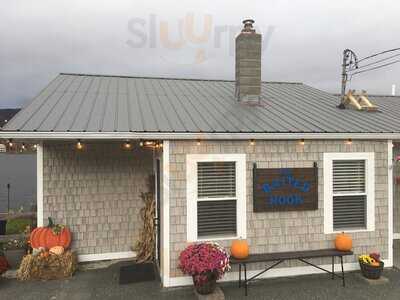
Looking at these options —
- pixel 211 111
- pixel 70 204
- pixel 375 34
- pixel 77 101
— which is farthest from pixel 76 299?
pixel 375 34

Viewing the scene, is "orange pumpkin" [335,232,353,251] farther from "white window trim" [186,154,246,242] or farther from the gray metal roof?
the gray metal roof

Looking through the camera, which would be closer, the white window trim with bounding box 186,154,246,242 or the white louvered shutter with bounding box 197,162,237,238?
the white window trim with bounding box 186,154,246,242

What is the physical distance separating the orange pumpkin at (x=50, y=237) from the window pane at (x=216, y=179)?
10.1ft

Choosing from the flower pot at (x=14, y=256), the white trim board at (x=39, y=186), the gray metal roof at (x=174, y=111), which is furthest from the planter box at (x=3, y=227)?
the gray metal roof at (x=174, y=111)

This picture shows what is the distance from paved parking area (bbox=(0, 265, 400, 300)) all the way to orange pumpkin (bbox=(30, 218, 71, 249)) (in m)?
0.73

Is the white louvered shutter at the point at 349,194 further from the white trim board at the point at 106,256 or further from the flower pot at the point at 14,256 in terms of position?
the flower pot at the point at 14,256

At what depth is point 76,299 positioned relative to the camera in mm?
5074

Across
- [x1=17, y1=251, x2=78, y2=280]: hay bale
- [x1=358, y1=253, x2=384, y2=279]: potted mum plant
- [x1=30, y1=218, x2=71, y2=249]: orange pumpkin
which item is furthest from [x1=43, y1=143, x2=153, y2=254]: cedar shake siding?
[x1=358, y1=253, x2=384, y2=279]: potted mum plant

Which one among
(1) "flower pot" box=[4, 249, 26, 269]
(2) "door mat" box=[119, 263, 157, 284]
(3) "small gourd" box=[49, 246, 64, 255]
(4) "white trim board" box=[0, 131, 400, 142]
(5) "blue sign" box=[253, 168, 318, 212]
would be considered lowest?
(2) "door mat" box=[119, 263, 157, 284]

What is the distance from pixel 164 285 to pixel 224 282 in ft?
3.78

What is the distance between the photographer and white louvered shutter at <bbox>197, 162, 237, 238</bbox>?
18.7 feet

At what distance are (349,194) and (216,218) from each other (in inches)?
114

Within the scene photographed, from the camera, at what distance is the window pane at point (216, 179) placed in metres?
5.70

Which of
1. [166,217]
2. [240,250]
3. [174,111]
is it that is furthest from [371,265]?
[174,111]
